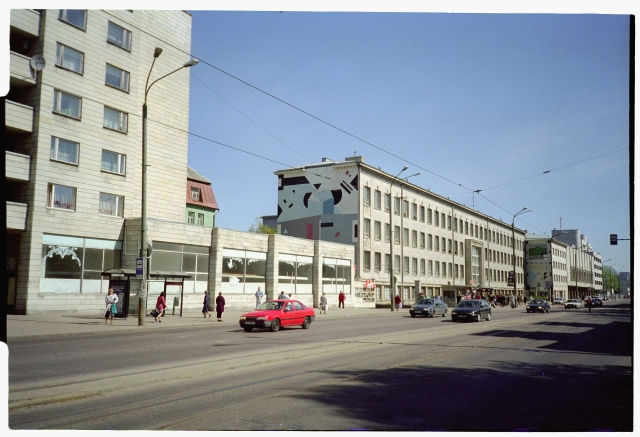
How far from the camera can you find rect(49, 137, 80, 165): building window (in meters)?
28.1

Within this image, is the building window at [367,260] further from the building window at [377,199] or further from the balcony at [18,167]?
the balcony at [18,167]

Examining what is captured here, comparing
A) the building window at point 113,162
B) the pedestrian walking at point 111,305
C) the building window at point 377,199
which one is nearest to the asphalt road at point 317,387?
the pedestrian walking at point 111,305

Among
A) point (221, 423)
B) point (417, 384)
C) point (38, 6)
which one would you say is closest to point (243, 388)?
point (221, 423)

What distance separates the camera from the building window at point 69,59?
26.8 meters

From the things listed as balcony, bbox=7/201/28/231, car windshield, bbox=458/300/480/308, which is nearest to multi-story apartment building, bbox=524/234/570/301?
car windshield, bbox=458/300/480/308

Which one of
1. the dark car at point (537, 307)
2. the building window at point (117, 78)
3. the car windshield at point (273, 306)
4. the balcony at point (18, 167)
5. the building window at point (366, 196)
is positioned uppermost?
the building window at point (117, 78)

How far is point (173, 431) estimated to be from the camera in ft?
20.1

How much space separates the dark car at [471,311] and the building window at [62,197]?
21950 mm

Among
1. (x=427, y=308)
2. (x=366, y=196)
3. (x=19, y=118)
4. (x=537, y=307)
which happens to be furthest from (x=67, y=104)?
(x=537, y=307)

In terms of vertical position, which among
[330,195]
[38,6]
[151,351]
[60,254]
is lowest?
[151,351]

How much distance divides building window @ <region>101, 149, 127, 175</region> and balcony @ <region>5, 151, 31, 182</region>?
4.91 m

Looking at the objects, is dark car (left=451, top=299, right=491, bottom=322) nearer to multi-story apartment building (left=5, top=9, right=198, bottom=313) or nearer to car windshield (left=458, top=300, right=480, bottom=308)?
car windshield (left=458, top=300, right=480, bottom=308)

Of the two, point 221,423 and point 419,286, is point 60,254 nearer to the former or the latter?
point 221,423

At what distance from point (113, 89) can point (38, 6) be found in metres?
24.3
